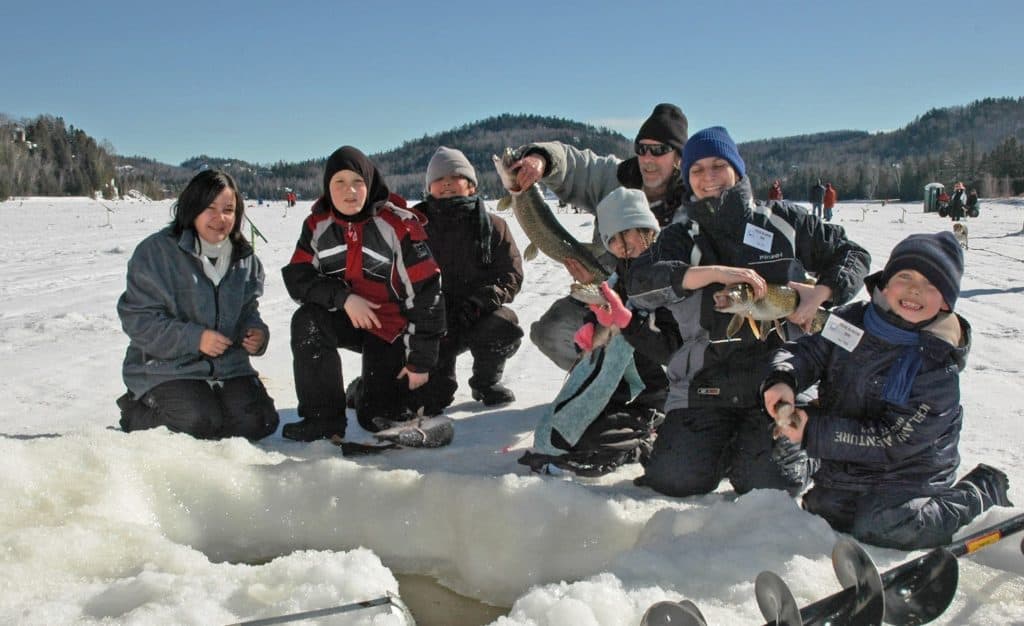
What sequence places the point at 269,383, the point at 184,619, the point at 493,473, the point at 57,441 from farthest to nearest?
the point at 269,383, the point at 493,473, the point at 57,441, the point at 184,619

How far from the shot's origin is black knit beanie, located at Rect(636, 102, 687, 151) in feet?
13.2

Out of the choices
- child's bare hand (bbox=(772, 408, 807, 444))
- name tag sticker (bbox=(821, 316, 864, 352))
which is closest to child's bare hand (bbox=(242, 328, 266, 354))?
child's bare hand (bbox=(772, 408, 807, 444))

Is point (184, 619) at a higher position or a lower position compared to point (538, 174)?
lower

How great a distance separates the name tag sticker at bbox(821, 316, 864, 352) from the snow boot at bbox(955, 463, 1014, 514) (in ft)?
2.28

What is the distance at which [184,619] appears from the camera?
1.95m

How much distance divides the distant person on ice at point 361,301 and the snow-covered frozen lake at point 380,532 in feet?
0.87

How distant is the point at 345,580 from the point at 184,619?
0.44m

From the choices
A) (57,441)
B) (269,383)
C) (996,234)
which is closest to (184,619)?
(57,441)

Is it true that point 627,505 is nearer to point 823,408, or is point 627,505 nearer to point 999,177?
point 823,408

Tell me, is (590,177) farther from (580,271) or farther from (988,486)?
(988,486)

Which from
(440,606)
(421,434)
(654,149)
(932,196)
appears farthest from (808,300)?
(932,196)

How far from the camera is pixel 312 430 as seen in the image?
3834 mm

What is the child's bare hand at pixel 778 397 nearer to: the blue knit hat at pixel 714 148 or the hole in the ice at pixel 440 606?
the blue knit hat at pixel 714 148

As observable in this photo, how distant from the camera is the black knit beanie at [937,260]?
2465mm
